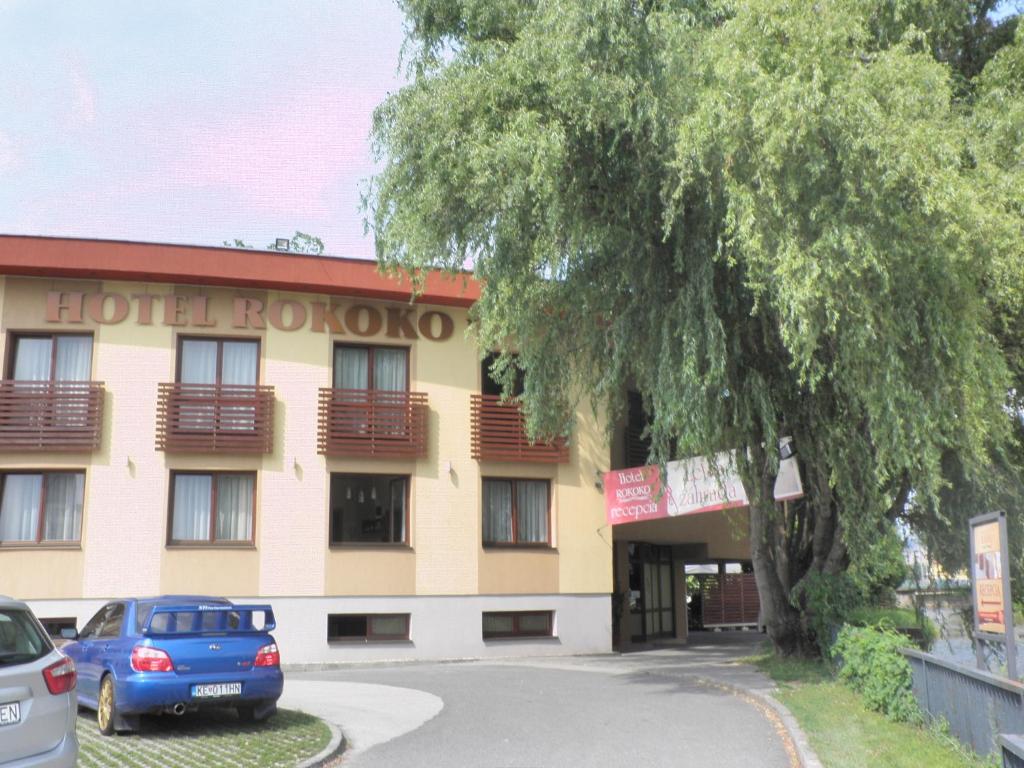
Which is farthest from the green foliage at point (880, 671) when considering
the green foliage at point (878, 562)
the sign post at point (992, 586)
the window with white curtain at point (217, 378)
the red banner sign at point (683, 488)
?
the window with white curtain at point (217, 378)

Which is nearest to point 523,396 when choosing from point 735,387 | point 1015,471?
point 735,387

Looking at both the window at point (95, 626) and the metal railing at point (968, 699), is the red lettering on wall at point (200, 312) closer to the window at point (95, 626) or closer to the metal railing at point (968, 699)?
the window at point (95, 626)

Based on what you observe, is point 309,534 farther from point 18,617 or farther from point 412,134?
point 18,617

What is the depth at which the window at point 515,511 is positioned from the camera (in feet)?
74.8

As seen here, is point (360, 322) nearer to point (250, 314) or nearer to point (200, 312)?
point (250, 314)

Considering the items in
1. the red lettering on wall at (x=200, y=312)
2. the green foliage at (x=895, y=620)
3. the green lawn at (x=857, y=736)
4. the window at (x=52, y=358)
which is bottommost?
the green lawn at (x=857, y=736)

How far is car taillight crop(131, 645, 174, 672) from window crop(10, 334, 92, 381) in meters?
11.4

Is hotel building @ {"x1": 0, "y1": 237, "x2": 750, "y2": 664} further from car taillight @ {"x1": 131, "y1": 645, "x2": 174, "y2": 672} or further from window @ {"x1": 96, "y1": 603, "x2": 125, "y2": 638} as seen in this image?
car taillight @ {"x1": 131, "y1": 645, "x2": 174, "y2": 672}

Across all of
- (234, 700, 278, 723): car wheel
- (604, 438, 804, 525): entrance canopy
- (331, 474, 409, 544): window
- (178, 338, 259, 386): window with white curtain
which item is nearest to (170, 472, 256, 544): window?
(331, 474, 409, 544): window

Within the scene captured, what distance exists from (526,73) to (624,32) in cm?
140

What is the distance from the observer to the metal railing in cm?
789

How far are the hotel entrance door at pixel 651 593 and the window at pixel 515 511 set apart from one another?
475cm

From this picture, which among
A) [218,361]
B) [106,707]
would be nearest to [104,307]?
A: [218,361]

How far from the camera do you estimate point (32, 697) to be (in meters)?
6.92
